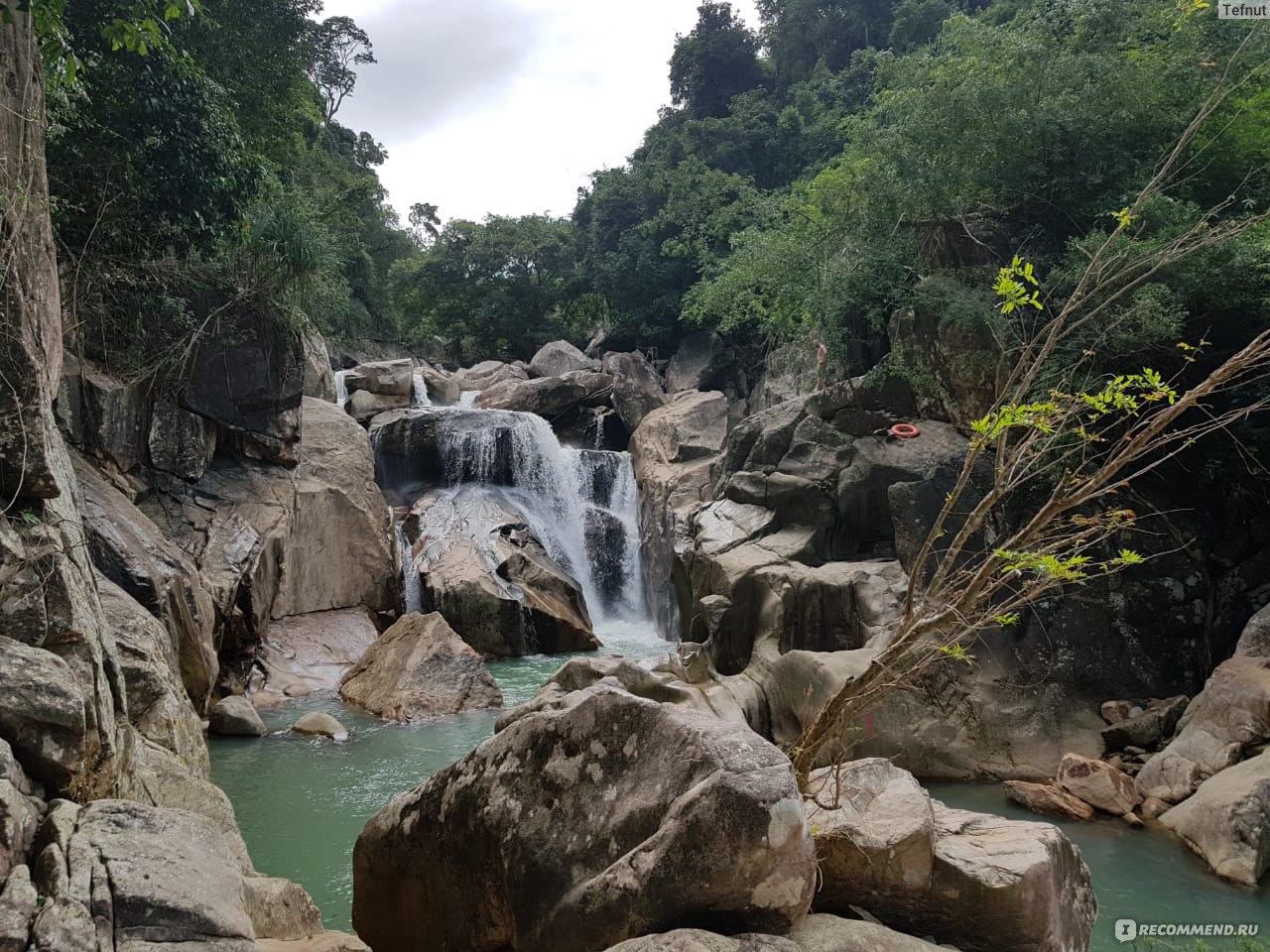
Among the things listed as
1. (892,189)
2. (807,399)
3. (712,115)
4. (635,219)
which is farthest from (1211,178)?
(712,115)

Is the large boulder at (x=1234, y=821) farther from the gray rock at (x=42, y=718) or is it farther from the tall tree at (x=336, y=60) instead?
the tall tree at (x=336, y=60)

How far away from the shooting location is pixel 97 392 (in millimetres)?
11734

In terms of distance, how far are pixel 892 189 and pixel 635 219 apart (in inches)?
625

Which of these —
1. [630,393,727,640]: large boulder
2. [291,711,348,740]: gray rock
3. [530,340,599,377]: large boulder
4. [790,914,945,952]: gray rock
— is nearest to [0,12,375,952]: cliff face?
[790,914,945,952]: gray rock

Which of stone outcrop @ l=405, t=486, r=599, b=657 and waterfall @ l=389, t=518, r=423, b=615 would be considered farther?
waterfall @ l=389, t=518, r=423, b=615

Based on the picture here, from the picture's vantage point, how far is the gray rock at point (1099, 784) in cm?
782

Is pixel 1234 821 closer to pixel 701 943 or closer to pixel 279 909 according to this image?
pixel 701 943

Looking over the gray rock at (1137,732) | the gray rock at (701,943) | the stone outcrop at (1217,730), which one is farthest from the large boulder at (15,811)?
the gray rock at (1137,732)

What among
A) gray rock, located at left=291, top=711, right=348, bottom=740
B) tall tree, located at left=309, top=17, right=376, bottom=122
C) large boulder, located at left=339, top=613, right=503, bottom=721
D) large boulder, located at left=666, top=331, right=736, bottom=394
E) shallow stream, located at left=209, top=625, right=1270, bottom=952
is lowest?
shallow stream, located at left=209, top=625, right=1270, bottom=952

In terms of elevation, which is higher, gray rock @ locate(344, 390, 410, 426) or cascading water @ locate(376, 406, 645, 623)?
gray rock @ locate(344, 390, 410, 426)

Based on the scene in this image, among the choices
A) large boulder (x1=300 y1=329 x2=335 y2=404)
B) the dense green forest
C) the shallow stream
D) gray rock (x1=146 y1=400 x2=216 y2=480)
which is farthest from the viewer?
large boulder (x1=300 y1=329 x2=335 y2=404)

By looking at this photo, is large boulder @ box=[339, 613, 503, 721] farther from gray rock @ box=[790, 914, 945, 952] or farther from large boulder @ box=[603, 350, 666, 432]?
large boulder @ box=[603, 350, 666, 432]

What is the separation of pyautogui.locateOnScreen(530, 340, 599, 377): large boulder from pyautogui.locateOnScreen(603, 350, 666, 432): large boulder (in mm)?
2829

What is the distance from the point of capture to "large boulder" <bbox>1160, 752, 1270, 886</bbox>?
A: 6.50m
